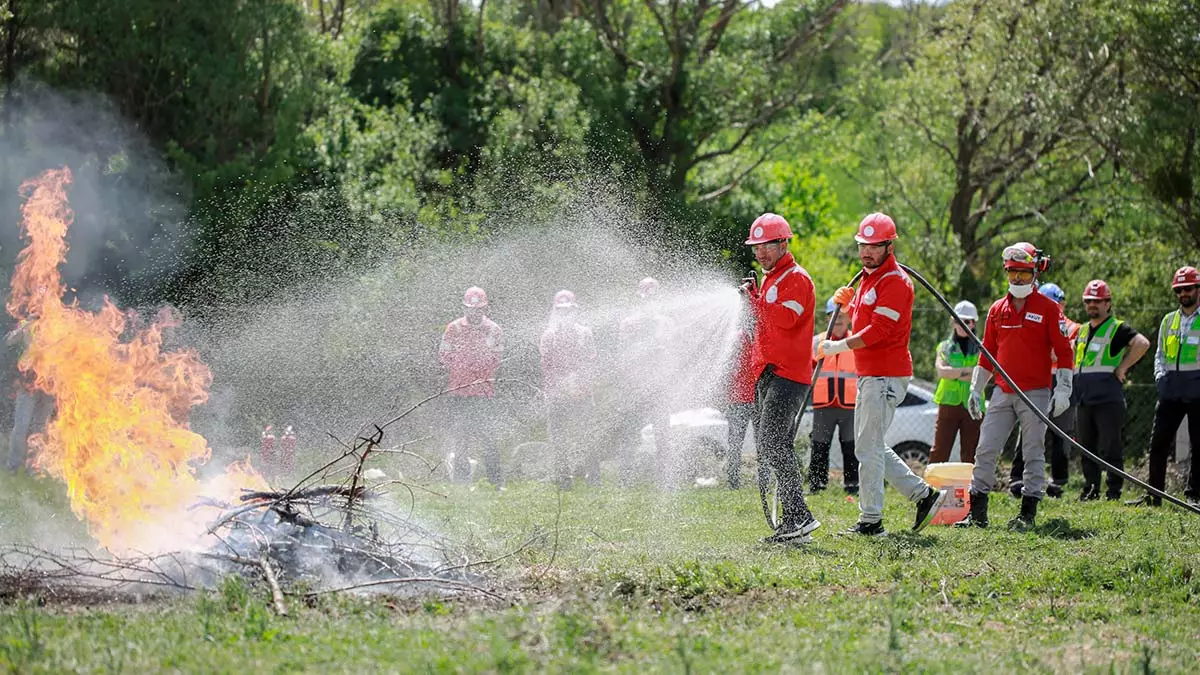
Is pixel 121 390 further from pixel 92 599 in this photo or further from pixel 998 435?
pixel 998 435

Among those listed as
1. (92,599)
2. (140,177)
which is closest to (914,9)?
(140,177)

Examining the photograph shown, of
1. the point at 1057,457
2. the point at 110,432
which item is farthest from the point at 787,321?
the point at 1057,457

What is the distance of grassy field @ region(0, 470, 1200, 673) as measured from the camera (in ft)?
16.8

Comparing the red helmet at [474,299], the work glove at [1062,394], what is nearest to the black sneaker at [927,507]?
the work glove at [1062,394]

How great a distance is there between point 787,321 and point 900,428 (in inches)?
261

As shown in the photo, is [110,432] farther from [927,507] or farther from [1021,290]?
[1021,290]

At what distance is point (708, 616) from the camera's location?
6121mm

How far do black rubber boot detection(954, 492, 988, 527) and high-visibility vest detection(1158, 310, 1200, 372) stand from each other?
314cm

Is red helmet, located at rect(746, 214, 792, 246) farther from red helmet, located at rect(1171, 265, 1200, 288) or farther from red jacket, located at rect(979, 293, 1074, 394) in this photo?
red helmet, located at rect(1171, 265, 1200, 288)

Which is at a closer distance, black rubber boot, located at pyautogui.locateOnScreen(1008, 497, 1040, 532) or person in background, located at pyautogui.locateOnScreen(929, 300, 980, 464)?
black rubber boot, located at pyautogui.locateOnScreen(1008, 497, 1040, 532)

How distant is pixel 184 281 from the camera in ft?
44.8

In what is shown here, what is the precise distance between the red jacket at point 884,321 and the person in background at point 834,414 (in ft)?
11.8

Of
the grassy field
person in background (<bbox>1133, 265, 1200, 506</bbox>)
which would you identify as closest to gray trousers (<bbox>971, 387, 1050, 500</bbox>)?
the grassy field

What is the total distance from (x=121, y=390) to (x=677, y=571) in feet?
12.8
